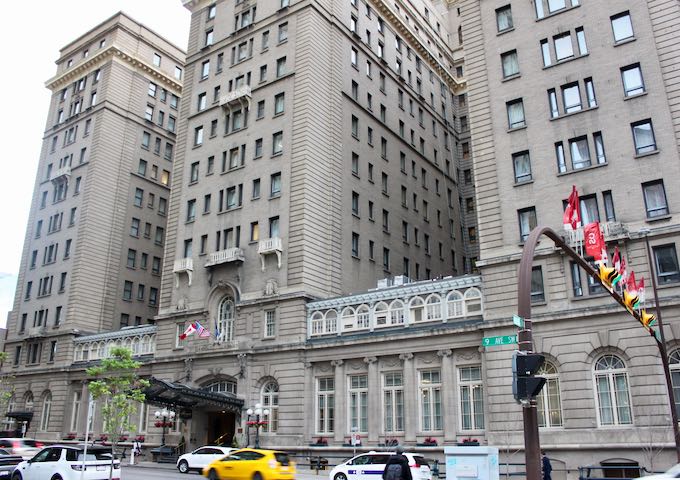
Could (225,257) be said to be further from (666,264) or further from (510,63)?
(666,264)

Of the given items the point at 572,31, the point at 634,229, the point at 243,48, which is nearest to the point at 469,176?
the point at 243,48

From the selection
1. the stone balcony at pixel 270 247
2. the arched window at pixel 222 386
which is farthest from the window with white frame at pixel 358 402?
the stone balcony at pixel 270 247

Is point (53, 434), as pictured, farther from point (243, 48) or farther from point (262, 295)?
point (243, 48)

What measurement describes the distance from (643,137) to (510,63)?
10.5 metres

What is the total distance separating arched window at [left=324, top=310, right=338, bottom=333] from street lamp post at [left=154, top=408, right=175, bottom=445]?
1558cm

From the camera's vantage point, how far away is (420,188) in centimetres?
6588

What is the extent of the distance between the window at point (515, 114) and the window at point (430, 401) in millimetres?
16535

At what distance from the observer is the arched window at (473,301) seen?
1513 inches

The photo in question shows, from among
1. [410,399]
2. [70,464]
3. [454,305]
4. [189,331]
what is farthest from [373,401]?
A: [70,464]

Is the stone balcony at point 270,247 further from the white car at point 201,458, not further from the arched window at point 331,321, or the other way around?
the white car at point 201,458

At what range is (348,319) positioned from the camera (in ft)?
146

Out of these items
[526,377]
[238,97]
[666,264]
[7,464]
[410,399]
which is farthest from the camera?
[238,97]

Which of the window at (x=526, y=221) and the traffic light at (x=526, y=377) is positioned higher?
the window at (x=526, y=221)

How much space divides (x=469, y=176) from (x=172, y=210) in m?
37.4
